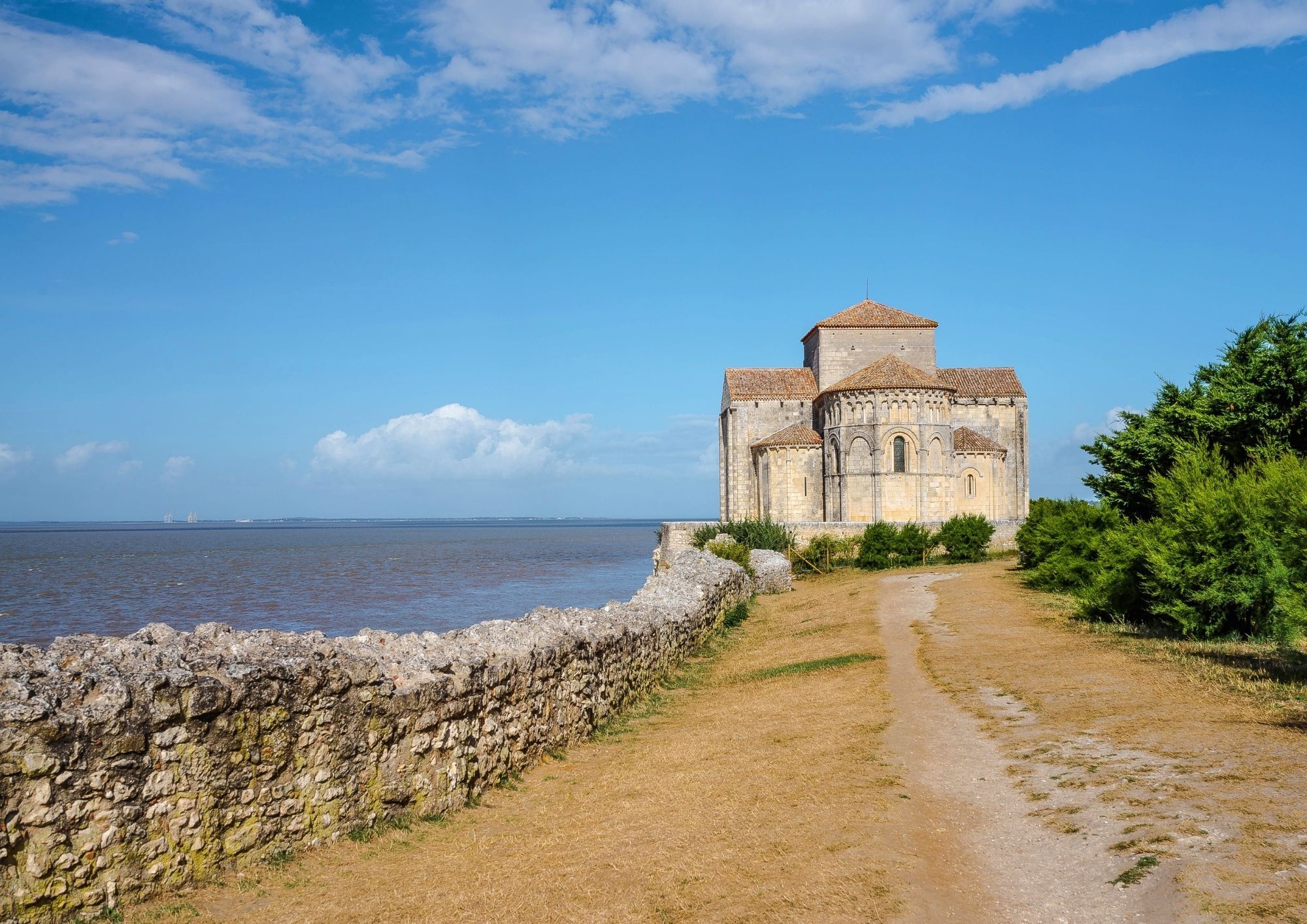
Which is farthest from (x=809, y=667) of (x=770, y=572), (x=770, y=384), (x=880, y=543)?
(x=770, y=384)

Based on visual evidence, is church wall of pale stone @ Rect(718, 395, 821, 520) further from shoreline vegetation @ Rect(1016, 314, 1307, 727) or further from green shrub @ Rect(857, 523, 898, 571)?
shoreline vegetation @ Rect(1016, 314, 1307, 727)

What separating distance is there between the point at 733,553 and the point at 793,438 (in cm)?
1755

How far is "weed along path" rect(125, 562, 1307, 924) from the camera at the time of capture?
16.8 ft

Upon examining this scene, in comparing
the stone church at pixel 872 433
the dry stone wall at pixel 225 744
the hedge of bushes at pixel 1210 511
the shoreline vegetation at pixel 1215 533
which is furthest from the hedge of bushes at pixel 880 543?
the dry stone wall at pixel 225 744

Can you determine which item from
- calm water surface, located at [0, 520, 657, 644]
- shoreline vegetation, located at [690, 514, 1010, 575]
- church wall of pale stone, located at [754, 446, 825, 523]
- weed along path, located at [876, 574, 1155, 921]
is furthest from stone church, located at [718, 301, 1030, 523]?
weed along path, located at [876, 574, 1155, 921]

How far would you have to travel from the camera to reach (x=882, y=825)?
20.8 ft

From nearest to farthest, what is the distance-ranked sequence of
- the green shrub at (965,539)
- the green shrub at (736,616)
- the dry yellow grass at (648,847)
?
the dry yellow grass at (648,847)
the green shrub at (736,616)
the green shrub at (965,539)

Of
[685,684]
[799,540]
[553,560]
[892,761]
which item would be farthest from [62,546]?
[892,761]

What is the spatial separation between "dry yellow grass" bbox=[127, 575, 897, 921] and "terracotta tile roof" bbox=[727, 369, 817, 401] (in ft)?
125

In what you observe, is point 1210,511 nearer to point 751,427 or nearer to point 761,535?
point 761,535

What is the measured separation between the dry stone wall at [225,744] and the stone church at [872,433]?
3482 cm

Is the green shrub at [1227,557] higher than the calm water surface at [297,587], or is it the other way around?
the green shrub at [1227,557]

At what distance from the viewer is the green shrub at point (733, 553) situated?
1112 inches

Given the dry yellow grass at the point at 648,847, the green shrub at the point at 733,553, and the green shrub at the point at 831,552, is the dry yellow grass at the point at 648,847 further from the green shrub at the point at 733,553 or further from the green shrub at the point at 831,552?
the green shrub at the point at 831,552
